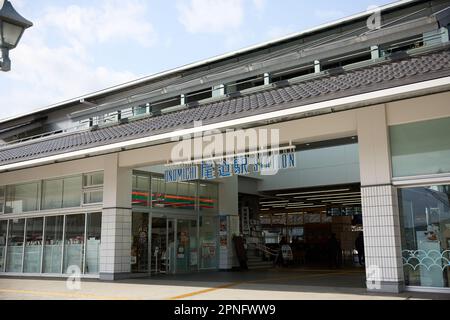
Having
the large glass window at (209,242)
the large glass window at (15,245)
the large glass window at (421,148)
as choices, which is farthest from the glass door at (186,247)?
the large glass window at (421,148)

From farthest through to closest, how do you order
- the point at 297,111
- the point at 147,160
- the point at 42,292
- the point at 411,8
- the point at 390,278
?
the point at 147,160
the point at 411,8
the point at 42,292
the point at 390,278
the point at 297,111

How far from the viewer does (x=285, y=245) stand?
20656 mm

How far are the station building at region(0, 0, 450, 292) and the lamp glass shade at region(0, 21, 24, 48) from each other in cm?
432

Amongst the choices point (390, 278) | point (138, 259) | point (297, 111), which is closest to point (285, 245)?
point (138, 259)

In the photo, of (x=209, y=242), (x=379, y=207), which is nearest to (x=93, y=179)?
(x=209, y=242)

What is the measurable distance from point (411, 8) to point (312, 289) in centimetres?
740

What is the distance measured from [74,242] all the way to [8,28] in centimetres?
1063

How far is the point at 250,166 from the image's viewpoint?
11.4 meters

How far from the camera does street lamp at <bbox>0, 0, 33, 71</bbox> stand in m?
5.51

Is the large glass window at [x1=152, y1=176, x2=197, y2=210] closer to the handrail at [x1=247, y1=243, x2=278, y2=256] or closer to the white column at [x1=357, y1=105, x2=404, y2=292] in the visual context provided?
the handrail at [x1=247, y1=243, x2=278, y2=256]

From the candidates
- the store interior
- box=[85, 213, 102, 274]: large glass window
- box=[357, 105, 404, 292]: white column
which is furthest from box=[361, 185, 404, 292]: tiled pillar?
the store interior

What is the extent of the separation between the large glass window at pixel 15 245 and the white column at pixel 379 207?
40.9ft

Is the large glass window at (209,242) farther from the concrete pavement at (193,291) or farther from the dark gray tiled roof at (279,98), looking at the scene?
the dark gray tiled roof at (279,98)
